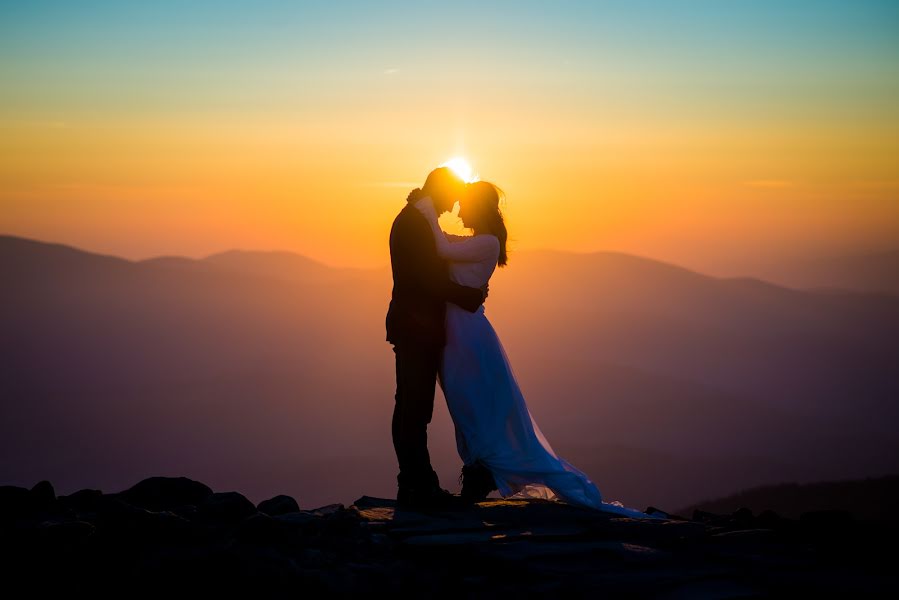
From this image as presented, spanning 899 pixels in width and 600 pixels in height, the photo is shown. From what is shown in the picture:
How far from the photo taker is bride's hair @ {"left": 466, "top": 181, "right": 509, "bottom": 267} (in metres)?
8.52

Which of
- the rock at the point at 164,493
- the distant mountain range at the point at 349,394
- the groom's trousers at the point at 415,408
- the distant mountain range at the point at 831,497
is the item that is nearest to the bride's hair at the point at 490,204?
the groom's trousers at the point at 415,408

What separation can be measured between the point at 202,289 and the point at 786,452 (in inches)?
4367

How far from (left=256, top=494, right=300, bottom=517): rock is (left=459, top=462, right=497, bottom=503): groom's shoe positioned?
147cm

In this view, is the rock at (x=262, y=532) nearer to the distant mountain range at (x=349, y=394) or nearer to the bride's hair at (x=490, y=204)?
the bride's hair at (x=490, y=204)

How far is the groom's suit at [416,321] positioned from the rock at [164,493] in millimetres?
1858

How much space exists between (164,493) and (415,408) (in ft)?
7.89

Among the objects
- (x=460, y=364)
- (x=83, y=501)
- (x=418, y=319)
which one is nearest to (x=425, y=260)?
(x=418, y=319)

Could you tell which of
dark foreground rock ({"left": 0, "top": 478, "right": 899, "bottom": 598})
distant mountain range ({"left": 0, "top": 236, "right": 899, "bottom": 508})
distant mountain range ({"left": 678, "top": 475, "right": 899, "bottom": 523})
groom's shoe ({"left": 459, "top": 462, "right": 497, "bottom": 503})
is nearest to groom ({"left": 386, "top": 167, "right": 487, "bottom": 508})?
groom's shoe ({"left": 459, "top": 462, "right": 497, "bottom": 503})

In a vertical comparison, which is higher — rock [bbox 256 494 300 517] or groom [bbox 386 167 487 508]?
groom [bbox 386 167 487 508]

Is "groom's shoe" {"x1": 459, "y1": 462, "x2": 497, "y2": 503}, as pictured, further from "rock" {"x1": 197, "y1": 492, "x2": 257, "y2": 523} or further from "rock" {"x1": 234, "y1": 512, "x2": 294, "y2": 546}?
"rock" {"x1": 234, "y1": 512, "x2": 294, "y2": 546}

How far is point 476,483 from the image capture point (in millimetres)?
8570

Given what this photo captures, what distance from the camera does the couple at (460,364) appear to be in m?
8.37

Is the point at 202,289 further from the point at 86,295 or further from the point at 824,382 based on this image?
the point at 824,382

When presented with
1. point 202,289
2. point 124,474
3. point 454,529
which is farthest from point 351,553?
point 202,289
